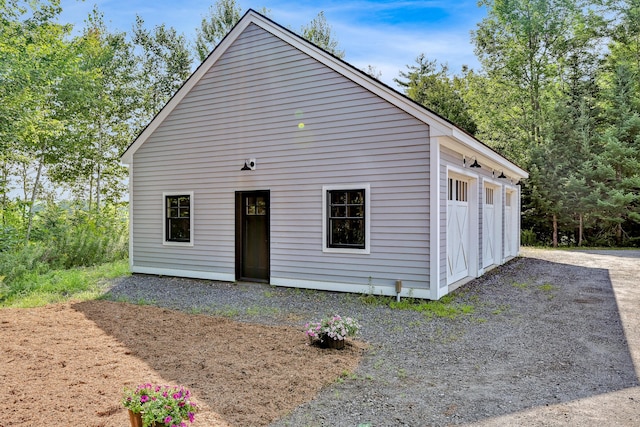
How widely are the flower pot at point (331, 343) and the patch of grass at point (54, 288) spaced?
5.65m

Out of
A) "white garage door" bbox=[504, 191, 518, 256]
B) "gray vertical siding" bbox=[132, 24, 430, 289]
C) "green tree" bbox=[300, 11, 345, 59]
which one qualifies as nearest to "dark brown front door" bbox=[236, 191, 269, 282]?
"gray vertical siding" bbox=[132, 24, 430, 289]

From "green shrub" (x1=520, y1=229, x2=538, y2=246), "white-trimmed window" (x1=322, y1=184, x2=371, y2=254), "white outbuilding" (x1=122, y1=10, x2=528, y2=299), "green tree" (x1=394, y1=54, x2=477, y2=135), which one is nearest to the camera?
"white outbuilding" (x1=122, y1=10, x2=528, y2=299)

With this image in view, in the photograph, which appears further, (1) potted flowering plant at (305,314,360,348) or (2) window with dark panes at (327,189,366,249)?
(2) window with dark panes at (327,189,366,249)

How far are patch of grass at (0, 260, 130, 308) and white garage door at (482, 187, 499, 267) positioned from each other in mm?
9465

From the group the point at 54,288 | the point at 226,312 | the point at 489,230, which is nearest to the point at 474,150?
the point at 489,230

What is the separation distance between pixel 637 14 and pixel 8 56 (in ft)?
88.7

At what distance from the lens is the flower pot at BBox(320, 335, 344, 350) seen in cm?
498

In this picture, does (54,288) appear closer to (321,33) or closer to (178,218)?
(178,218)

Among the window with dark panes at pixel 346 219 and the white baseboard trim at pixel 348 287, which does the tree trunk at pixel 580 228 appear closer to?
the white baseboard trim at pixel 348 287

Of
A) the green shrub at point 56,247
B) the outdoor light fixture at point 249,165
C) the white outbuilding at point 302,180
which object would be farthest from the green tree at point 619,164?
the green shrub at point 56,247

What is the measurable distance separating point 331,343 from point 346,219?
3907 millimetres

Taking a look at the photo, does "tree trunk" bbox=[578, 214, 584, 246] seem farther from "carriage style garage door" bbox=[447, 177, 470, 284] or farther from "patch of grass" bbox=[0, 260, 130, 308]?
"patch of grass" bbox=[0, 260, 130, 308]

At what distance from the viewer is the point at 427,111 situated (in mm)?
7562

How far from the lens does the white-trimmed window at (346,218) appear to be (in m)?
8.32
